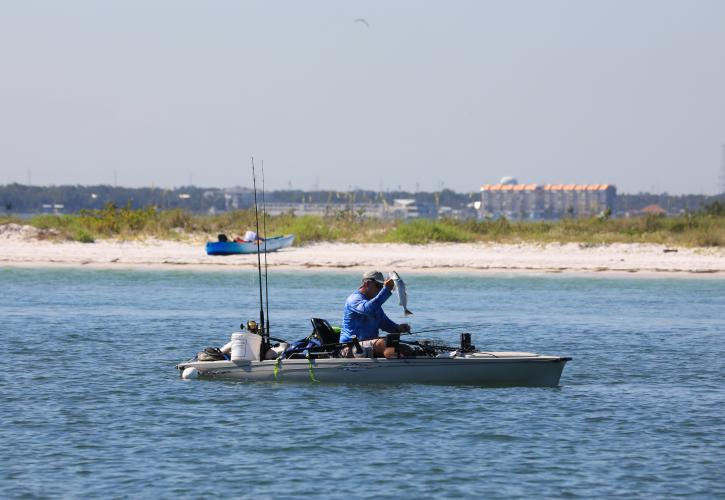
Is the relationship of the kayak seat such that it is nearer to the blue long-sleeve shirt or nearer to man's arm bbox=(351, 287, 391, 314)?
the blue long-sleeve shirt

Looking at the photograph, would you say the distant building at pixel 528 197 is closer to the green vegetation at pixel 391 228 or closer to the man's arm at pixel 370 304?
the green vegetation at pixel 391 228

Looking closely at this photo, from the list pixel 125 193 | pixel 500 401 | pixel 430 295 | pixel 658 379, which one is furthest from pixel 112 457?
pixel 125 193

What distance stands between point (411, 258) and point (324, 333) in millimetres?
31107

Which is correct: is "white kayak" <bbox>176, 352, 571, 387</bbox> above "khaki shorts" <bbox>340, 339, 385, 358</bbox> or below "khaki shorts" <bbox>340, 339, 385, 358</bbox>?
below

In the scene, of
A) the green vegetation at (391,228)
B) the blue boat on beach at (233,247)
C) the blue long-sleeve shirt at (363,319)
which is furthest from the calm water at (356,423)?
the green vegetation at (391,228)

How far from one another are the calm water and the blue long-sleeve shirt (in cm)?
87

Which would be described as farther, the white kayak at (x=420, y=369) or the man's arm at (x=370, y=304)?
the white kayak at (x=420, y=369)

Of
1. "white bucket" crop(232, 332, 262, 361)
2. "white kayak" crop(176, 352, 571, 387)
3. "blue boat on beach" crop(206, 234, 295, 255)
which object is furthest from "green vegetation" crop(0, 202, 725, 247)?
"white bucket" crop(232, 332, 262, 361)

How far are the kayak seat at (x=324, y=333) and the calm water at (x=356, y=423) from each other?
71cm

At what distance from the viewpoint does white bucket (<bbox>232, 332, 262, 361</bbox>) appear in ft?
61.2

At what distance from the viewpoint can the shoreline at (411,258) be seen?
156 feet

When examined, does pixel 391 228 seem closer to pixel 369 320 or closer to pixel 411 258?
pixel 411 258

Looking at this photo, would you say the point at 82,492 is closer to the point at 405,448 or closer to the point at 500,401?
the point at 405,448

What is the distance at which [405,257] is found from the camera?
49.8 meters
